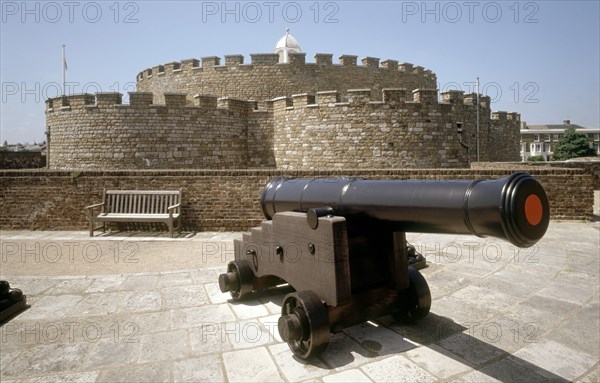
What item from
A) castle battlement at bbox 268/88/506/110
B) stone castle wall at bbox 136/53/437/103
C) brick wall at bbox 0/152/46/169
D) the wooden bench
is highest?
stone castle wall at bbox 136/53/437/103

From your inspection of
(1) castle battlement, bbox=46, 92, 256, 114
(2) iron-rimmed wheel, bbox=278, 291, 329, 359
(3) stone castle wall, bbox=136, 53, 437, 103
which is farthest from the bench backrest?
(3) stone castle wall, bbox=136, 53, 437, 103

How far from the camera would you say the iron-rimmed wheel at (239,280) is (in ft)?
12.6

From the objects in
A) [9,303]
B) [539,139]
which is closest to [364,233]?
[9,303]

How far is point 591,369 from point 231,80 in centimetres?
1958

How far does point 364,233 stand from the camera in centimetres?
301

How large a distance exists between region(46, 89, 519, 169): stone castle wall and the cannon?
11100 millimetres

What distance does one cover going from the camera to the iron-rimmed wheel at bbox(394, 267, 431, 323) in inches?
128

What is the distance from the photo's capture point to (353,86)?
806 inches

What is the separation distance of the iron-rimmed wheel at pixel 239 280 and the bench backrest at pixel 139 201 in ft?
14.8

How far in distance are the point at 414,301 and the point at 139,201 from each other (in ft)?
21.8

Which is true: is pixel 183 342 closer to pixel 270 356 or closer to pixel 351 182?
pixel 270 356

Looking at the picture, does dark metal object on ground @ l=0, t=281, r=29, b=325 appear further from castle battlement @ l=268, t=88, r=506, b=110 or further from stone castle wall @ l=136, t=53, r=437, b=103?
stone castle wall @ l=136, t=53, r=437, b=103

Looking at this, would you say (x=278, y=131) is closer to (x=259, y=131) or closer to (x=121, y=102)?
(x=259, y=131)

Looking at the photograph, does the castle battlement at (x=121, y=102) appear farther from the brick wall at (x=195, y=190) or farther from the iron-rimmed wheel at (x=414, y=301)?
the iron-rimmed wheel at (x=414, y=301)
